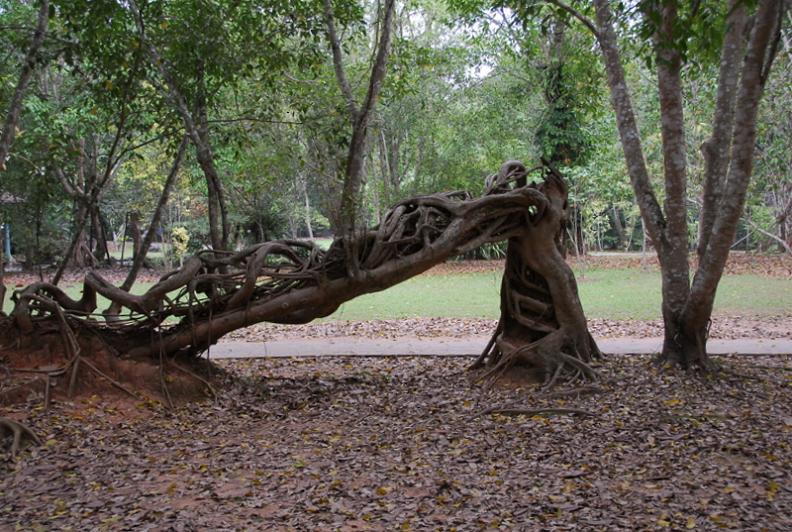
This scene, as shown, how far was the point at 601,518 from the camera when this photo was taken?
185 inches

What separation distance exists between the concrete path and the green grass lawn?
3.49 m

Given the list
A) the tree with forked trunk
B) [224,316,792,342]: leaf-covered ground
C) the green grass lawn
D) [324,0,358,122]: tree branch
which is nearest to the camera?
the tree with forked trunk

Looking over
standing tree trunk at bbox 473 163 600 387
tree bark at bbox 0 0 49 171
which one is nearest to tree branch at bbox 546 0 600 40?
standing tree trunk at bbox 473 163 600 387

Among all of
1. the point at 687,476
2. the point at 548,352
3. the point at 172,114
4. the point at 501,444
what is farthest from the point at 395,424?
the point at 172,114

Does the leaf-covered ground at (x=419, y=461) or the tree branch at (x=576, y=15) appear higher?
the tree branch at (x=576, y=15)

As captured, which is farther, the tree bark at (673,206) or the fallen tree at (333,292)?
the tree bark at (673,206)

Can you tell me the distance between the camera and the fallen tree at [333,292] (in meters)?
7.74

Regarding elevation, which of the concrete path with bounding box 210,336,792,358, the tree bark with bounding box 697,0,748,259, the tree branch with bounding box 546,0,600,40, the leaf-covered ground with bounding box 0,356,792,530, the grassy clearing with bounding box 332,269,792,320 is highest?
the tree branch with bounding box 546,0,600,40

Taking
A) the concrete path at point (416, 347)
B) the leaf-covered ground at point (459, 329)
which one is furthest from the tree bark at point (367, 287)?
A: the leaf-covered ground at point (459, 329)

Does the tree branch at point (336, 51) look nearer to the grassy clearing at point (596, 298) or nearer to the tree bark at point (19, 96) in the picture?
the tree bark at point (19, 96)

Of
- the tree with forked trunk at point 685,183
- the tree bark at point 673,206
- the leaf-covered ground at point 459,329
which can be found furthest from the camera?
the leaf-covered ground at point 459,329

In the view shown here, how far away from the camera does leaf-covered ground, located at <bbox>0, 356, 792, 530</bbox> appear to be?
15.8 feet

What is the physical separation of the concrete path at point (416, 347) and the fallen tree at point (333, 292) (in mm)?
2266

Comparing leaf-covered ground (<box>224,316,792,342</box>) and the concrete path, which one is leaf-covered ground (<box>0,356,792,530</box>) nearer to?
the concrete path
